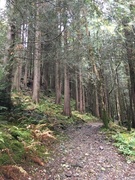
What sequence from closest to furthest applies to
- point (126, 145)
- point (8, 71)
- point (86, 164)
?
point (86, 164) → point (126, 145) → point (8, 71)

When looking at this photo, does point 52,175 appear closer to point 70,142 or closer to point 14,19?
point 70,142

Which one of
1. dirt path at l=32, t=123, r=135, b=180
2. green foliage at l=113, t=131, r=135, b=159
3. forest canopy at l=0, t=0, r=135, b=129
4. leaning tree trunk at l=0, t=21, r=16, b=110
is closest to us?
dirt path at l=32, t=123, r=135, b=180

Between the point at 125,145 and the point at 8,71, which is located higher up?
the point at 8,71

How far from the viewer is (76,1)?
23.1 feet

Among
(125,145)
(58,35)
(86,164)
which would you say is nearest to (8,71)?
(58,35)

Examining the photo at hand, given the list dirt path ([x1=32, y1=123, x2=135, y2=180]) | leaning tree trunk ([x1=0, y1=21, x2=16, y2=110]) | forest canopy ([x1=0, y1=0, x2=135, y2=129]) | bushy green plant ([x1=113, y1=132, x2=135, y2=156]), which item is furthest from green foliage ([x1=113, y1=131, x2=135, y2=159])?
leaning tree trunk ([x1=0, y1=21, x2=16, y2=110])

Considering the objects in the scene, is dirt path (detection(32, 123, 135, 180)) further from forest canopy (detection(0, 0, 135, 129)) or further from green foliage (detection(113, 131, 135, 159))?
forest canopy (detection(0, 0, 135, 129))

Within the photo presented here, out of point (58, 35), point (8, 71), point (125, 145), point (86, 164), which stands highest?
point (58, 35)

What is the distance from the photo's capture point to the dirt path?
5141 mm

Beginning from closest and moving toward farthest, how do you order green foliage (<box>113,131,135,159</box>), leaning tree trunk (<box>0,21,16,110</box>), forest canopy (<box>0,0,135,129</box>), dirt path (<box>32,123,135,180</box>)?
dirt path (<box>32,123,135,180</box>) < green foliage (<box>113,131,135,159</box>) < forest canopy (<box>0,0,135,129</box>) < leaning tree trunk (<box>0,21,16,110</box>)

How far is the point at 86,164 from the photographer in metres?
5.96

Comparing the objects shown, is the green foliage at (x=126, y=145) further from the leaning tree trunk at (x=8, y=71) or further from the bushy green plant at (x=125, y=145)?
the leaning tree trunk at (x=8, y=71)

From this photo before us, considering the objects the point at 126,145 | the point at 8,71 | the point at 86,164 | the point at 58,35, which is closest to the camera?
the point at 86,164

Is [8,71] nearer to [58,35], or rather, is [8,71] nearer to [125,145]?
[58,35]
